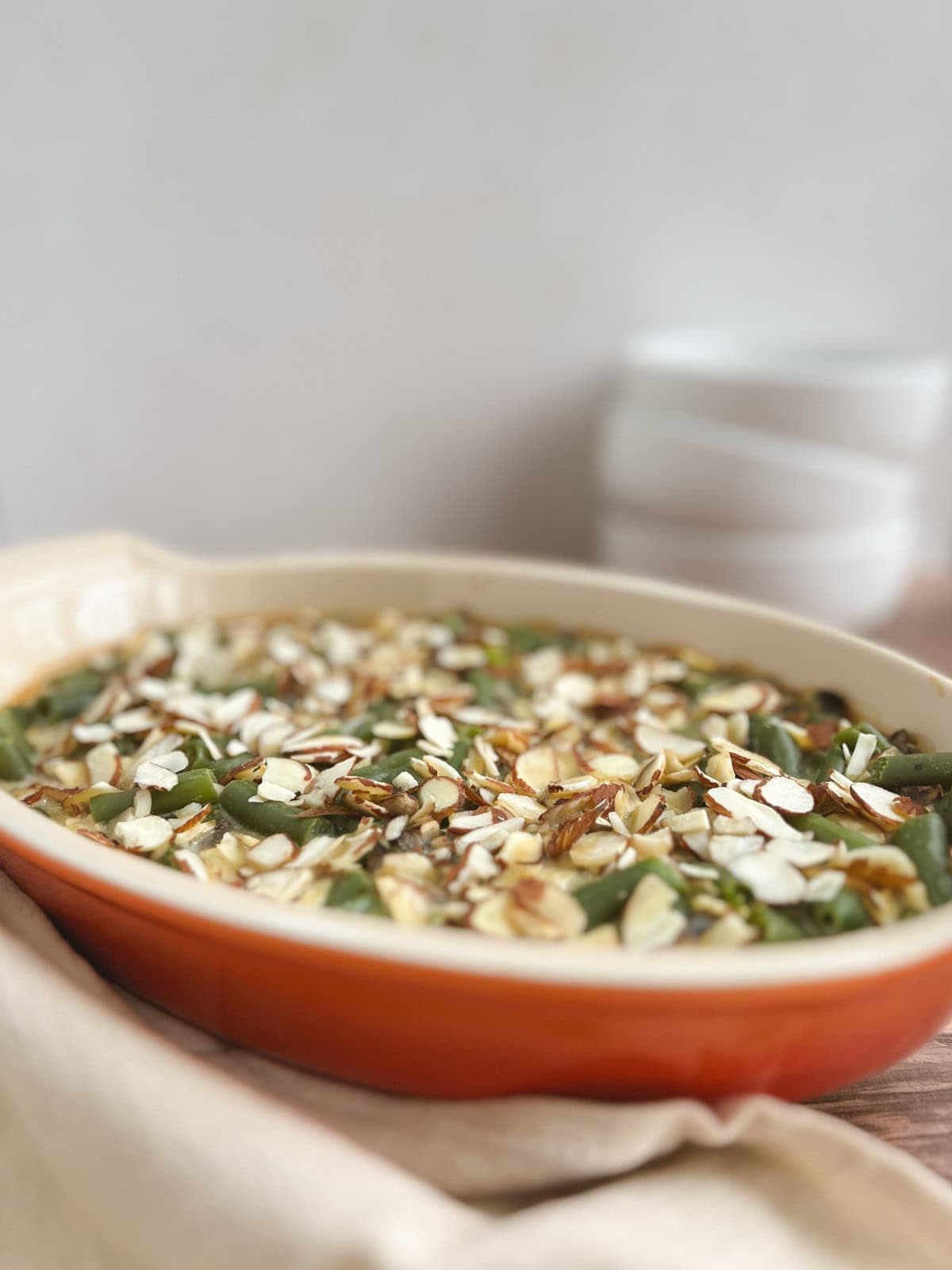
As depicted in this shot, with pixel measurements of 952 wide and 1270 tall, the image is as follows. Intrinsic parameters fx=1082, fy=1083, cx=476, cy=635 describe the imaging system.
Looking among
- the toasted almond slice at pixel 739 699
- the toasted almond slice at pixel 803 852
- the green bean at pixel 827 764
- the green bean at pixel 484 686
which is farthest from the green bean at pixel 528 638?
the toasted almond slice at pixel 803 852

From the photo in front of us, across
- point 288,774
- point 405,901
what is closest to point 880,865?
point 405,901

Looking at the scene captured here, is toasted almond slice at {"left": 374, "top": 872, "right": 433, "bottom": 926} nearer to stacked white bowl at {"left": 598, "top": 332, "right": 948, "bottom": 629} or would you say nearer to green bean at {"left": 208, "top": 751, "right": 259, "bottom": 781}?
green bean at {"left": 208, "top": 751, "right": 259, "bottom": 781}

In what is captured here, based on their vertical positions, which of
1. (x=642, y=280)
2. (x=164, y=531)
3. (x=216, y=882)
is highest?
(x=642, y=280)

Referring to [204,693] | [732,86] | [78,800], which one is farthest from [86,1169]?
[732,86]

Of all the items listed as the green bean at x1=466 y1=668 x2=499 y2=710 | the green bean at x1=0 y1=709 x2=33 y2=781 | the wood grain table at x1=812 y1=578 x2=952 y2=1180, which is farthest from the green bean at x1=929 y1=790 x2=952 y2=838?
the green bean at x1=0 y1=709 x2=33 y2=781

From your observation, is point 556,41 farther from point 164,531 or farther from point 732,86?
point 164,531
